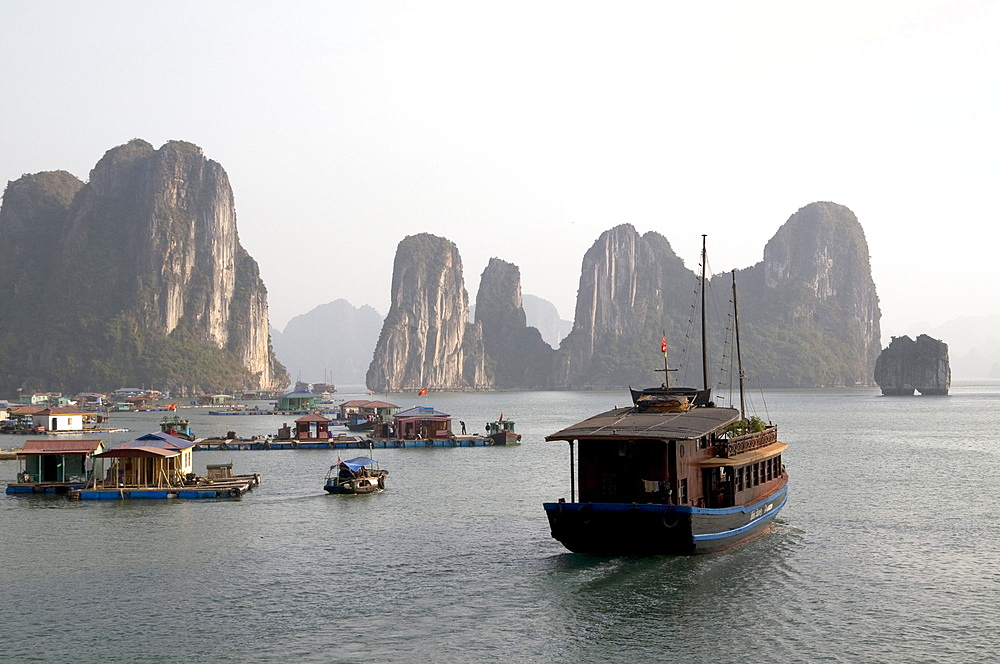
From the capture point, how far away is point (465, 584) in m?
29.0

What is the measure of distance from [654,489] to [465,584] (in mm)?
6826

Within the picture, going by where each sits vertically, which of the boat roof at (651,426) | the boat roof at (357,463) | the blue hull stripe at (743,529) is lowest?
the blue hull stripe at (743,529)

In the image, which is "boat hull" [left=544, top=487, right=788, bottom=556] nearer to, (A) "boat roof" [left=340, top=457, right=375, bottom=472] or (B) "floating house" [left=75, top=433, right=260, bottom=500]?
(A) "boat roof" [left=340, top=457, right=375, bottom=472]

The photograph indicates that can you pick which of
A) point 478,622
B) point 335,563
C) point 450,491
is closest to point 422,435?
point 450,491

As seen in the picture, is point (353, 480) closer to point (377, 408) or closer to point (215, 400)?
point (377, 408)

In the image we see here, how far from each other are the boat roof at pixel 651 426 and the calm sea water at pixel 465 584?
4.06 metres

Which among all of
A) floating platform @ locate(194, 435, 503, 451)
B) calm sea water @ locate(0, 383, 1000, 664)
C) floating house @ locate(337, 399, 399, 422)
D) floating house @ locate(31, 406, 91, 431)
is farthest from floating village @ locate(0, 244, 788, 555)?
floating house @ locate(31, 406, 91, 431)

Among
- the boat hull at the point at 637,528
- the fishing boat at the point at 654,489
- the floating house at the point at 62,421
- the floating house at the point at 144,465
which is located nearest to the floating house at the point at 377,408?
the floating house at the point at 62,421

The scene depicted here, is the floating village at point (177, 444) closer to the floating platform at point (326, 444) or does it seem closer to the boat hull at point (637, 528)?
the floating platform at point (326, 444)

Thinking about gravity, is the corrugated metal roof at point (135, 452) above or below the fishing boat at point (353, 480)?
above

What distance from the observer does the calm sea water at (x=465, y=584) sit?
23.5 meters

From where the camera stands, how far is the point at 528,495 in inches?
1962

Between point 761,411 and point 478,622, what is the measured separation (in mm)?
129461

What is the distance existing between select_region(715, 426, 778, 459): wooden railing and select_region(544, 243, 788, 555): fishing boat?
0.06m
